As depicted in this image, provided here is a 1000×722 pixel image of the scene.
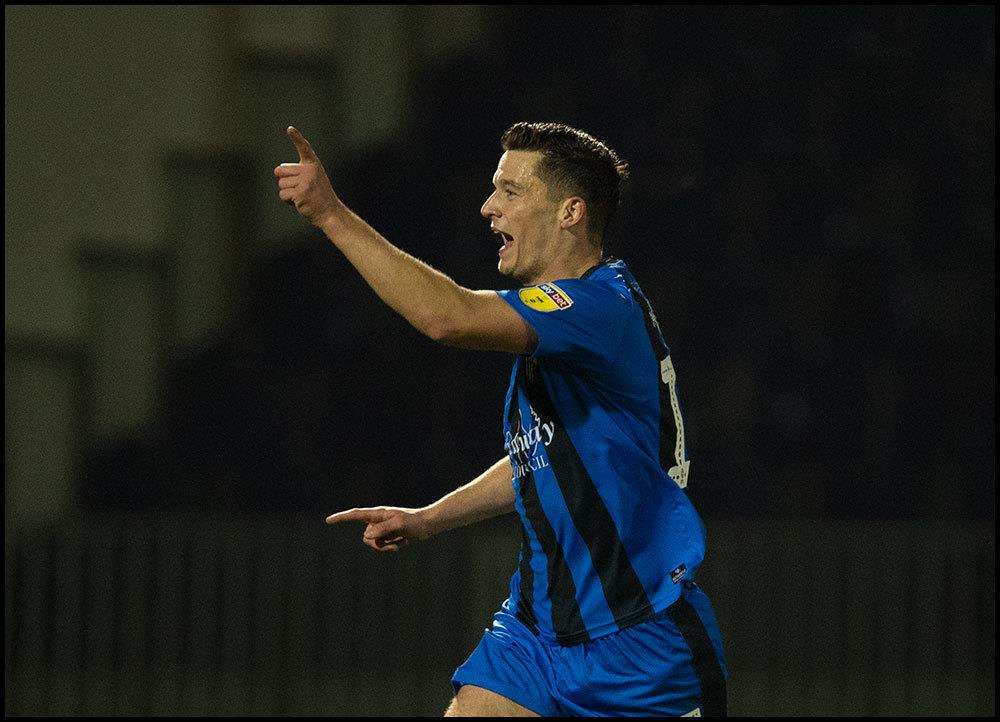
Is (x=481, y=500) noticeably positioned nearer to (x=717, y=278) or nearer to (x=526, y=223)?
(x=526, y=223)

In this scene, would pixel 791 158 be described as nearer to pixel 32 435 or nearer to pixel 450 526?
pixel 32 435

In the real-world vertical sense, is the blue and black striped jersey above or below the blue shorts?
above

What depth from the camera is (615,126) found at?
26.9ft

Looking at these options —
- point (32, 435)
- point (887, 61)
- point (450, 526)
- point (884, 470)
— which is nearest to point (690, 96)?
point (887, 61)

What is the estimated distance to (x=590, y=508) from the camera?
2729 millimetres

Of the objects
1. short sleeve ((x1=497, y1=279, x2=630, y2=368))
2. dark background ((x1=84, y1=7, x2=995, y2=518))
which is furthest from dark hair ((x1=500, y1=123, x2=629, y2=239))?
dark background ((x1=84, y1=7, x2=995, y2=518))

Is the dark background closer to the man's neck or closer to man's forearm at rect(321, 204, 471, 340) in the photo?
the man's neck

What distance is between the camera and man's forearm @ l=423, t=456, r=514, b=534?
3.15 meters

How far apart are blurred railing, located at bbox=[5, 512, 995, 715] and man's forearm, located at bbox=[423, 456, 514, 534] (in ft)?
9.38

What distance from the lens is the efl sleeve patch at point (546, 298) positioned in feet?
8.08

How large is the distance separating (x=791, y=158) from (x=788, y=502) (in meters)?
2.07

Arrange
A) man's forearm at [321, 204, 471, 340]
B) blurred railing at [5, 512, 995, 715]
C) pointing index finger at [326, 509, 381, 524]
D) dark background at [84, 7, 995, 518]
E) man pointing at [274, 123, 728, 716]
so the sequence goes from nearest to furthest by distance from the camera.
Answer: man's forearm at [321, 204, 471, 340] < man pointing at [274, 123, 728, 716] < pointing index finger at [326, 509, 381, 524] < blurred railing at [5, 512, 995, 715] < dark background at [84, 7, 995, 518]

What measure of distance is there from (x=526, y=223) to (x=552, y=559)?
27.9 inches

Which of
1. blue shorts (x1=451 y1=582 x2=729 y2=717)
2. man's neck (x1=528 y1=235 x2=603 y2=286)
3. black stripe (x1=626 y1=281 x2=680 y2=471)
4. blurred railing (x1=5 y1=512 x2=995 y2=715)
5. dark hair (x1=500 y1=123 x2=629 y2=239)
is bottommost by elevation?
blurred railing (x1=5 y1=512 x2=995 y2=715)
